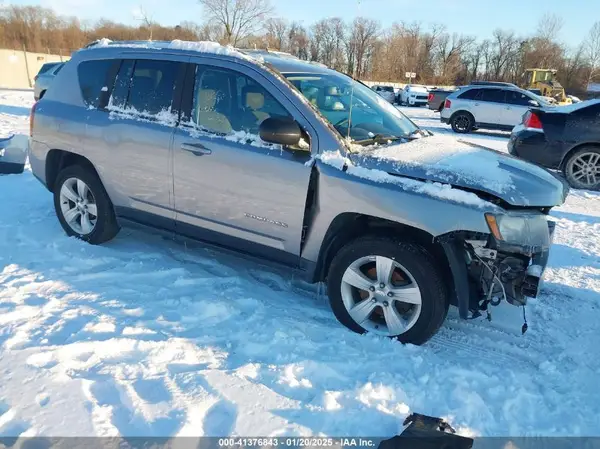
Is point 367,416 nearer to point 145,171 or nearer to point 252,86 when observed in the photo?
point 252,86

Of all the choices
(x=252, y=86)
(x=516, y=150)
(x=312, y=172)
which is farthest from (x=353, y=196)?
(x=516, y=150)

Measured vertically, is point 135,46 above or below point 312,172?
above

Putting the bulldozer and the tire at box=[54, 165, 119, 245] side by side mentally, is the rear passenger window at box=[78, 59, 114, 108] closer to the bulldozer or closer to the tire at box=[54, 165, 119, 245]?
the tire at box=[54, 165, 119, 245]

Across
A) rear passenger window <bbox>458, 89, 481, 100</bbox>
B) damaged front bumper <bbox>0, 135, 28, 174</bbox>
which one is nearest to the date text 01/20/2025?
damaged front bumper <bbox>0, 135, 28, 174</bbox>

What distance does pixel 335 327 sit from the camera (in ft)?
11.4

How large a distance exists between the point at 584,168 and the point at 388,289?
6.59 metres

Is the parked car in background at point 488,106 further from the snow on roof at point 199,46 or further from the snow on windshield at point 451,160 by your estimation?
the snow on roof at point 199,46

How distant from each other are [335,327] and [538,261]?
1.44m

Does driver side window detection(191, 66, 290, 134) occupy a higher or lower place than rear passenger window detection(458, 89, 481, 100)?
lower

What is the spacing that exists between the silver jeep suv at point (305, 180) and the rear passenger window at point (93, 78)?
0.5 inches

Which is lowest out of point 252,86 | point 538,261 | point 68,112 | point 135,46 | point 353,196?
point 538,261

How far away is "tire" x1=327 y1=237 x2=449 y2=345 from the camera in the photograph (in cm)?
310

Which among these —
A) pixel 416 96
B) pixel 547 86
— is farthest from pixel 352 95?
pixel 547 86

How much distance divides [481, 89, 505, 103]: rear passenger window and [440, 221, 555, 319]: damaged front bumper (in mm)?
15222
